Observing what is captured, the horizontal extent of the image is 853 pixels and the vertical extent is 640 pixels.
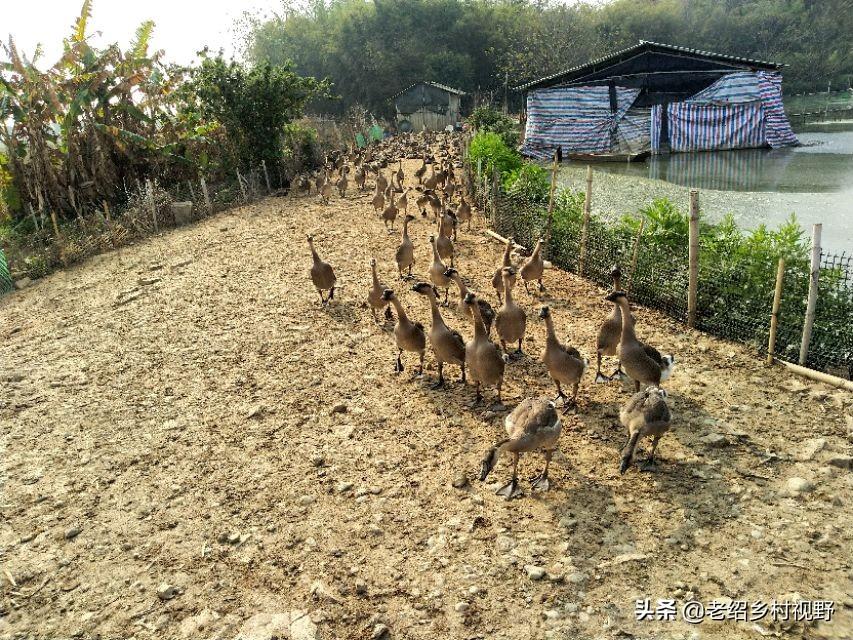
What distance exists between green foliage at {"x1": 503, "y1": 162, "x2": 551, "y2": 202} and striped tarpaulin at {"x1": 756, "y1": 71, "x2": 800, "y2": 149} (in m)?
19.5

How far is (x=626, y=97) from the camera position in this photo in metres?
28.3

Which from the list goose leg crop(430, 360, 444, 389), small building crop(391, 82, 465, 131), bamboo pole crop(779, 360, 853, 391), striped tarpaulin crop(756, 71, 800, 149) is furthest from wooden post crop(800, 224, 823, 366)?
small building crop(391, 82, 465, 131)

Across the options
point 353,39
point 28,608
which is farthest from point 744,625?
point 353,39

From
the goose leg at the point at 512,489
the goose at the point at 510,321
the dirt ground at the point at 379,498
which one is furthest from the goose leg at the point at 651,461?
the goose at the point at 510,321

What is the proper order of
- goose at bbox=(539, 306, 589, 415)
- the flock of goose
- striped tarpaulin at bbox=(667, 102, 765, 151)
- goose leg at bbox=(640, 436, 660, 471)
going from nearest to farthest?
the flock of goose
goose leg at bbox=(640, 436, 660, 471)
goose at bbox=(539, 306, 589, 415)
striped tarpaulin at bbox=(667, 102, 765, 151)

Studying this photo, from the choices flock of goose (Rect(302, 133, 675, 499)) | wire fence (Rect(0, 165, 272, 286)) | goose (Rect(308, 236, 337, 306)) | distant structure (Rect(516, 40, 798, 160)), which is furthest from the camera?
distant structure (Rect(516, 40, 798, 160))

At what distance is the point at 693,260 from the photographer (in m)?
8.54

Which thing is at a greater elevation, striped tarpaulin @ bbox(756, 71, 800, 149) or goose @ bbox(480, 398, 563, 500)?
striped tarpaulin @ bbox(756, 71, 800, 149)

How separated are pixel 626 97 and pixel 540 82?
162 inches

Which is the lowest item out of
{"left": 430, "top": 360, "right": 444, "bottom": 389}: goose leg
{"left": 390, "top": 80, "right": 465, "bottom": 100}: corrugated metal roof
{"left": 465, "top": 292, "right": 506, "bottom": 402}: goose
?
Answer: {"left": 430, "top": 360, "right": 444, "bottom": 389}: goose leg

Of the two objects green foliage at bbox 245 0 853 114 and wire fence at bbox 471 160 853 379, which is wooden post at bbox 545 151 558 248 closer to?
wire fence at bbox 471 160 853 379

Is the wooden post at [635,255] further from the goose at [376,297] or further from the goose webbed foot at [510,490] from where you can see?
the goose webbed foot at [510,490]

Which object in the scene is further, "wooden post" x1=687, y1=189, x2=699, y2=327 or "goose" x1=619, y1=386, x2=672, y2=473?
"wooden post" x1=687, y1=189, x2=699, y2=327

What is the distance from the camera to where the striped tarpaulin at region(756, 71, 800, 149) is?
2816cm
